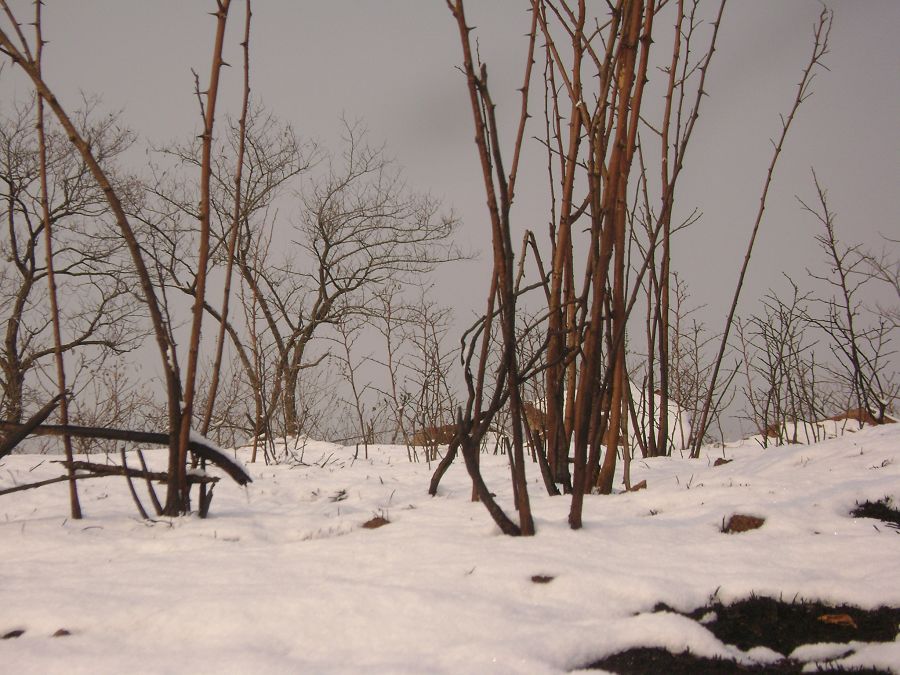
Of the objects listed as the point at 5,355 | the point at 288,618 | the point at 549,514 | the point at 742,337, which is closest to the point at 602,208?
the point at 549,514

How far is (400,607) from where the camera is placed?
1499 millimetres

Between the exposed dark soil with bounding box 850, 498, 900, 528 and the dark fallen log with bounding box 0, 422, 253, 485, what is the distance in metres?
2.11

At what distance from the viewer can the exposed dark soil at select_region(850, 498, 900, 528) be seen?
208cm

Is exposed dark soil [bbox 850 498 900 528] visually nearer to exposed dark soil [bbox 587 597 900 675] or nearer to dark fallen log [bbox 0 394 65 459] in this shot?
exposed dark soil [bbox 587 597 900 675]

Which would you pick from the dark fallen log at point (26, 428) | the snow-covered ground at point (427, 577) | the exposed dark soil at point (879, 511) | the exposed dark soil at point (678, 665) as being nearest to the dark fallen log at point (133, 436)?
the dark fallen log at point (26, 428)

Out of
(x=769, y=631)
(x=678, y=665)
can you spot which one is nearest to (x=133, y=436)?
(x=678, y=665)

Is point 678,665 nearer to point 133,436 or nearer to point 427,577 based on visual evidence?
point 427,577

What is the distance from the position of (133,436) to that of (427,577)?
1.35 m

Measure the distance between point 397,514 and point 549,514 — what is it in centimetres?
57

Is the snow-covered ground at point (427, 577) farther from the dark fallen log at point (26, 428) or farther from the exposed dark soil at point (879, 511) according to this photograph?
the dark fallen log at point (26, 428)

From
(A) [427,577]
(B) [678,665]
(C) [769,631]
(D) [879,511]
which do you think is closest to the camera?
(B) [678,665]

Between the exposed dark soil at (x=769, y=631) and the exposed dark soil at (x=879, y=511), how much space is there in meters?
0.71

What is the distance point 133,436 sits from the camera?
247 cm

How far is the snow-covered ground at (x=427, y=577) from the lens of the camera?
4.39ft
